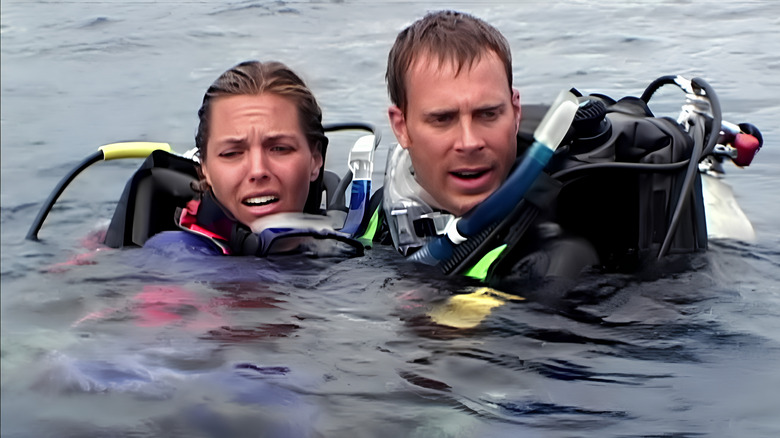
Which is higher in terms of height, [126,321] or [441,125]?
[441,125]

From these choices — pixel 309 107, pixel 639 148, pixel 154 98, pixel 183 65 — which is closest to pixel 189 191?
pixel 309 107

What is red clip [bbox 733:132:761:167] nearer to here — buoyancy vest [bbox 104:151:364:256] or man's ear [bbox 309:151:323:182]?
buoyancy vest [bbox 104:151:364:256]

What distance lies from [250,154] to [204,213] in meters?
0.38

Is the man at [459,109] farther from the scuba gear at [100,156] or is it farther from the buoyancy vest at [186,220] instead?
the scuba gear at [100,156]

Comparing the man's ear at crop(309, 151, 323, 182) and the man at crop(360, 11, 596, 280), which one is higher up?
the man at crop(360, 11, 596, 280)

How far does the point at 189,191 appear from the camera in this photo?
180 inches

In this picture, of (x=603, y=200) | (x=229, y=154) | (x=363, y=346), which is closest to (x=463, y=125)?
(x=603, y=200)

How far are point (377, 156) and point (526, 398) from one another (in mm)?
4400

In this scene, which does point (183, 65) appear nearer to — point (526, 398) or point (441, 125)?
point (441, 125)

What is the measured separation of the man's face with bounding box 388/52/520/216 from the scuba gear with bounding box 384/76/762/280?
3.8 inches

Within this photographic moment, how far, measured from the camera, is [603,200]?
373 cm

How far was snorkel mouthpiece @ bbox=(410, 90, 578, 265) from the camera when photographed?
3.46m

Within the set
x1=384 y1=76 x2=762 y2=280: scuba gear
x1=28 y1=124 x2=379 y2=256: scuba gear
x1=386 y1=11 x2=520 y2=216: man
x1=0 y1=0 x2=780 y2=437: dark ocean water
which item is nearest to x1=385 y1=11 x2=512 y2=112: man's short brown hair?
x1=386 y1=11 x2=520 y2=216: man

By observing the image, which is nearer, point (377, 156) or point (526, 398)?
point (526, 398)
